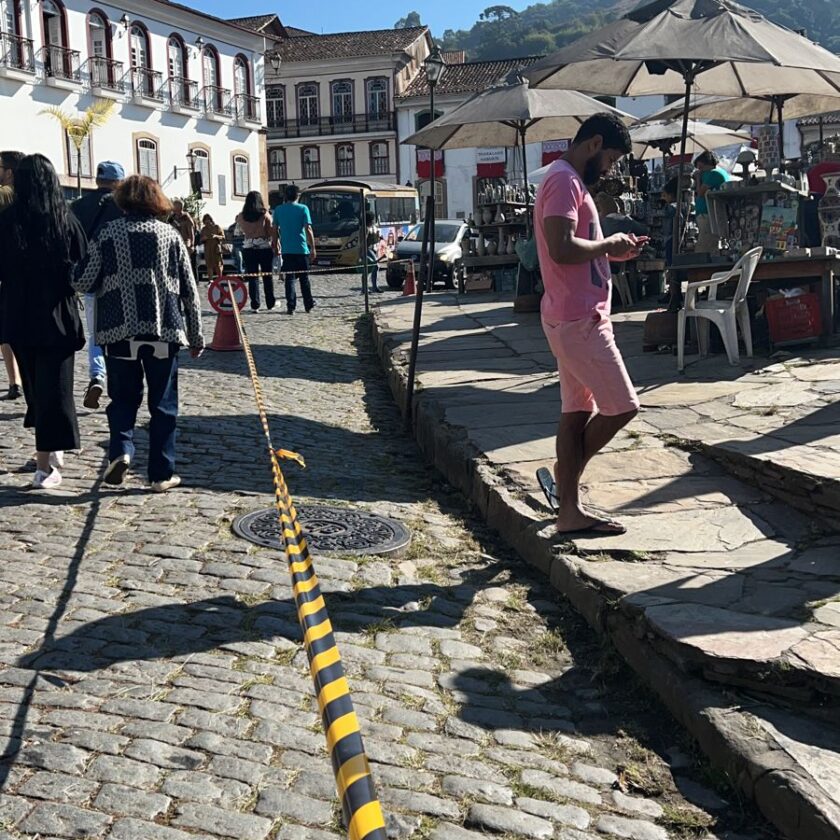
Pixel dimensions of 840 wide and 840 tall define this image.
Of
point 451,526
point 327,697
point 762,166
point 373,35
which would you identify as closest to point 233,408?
point 451,526

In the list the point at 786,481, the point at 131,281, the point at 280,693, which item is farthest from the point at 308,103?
the point at 280,693

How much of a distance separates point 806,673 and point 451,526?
9.05 ft

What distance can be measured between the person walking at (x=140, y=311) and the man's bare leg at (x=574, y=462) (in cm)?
227

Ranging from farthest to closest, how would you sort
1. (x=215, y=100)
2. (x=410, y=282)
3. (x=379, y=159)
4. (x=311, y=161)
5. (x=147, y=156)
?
(x=311, y=161)
(x=379, y=159)
(x=215, y=100)
(x=147, y=156)
(x=410, y=282)

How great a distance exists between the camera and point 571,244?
14.9 feet

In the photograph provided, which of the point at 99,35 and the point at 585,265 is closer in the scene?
the point at 585,265

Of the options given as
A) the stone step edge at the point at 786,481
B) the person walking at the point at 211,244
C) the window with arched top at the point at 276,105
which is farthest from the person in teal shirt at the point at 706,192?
the window with arched top at the point at 276,105

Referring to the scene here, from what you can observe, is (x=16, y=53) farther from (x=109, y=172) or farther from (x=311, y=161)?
(x=109, y=172)

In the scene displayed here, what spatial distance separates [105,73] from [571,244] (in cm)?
3744

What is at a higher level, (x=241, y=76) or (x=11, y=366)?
(x=241, y=76)

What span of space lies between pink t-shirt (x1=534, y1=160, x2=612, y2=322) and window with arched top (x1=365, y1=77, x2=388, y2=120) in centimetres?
5618

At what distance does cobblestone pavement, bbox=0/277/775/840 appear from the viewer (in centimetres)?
289

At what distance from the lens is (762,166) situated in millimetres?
10453

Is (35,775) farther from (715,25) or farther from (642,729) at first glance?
(715,25)
